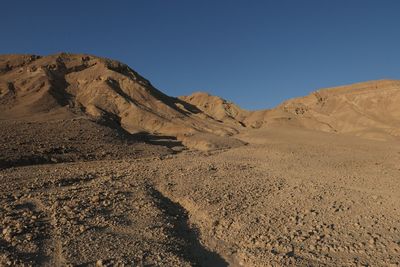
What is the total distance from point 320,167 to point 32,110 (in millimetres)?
22709

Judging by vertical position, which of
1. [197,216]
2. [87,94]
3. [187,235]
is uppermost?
[87,94]

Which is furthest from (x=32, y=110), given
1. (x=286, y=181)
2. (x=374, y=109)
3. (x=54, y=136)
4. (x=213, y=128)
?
(x=374, y=109)

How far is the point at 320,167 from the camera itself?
1905 cm

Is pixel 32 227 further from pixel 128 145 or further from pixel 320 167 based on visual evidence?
pixel 128 145

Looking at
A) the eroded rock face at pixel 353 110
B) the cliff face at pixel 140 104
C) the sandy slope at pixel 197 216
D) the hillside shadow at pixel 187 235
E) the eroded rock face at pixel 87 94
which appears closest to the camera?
the sandy slope at pixel 197 216

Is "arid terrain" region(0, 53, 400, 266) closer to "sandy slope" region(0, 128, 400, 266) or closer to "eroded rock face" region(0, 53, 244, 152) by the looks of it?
"sandy slope" region(0, 128, 400, 266)

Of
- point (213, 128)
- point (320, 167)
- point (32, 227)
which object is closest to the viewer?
point (32, 227)

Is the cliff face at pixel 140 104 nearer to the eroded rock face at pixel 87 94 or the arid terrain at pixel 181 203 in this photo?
the eroded rock face at pixel 87 94

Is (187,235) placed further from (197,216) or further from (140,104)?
(140,104)

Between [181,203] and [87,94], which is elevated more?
[87,94]

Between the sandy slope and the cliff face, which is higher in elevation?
the cliff face

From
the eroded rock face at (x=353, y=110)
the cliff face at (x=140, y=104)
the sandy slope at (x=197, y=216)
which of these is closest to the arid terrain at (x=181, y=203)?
the sandy slope at (x=197, y=216)

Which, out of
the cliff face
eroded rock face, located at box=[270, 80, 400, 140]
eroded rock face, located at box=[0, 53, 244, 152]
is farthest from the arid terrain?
eroded rock face, located at box=[270, 80, 400, 140]

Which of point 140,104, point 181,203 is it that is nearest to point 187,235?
point 181,203
